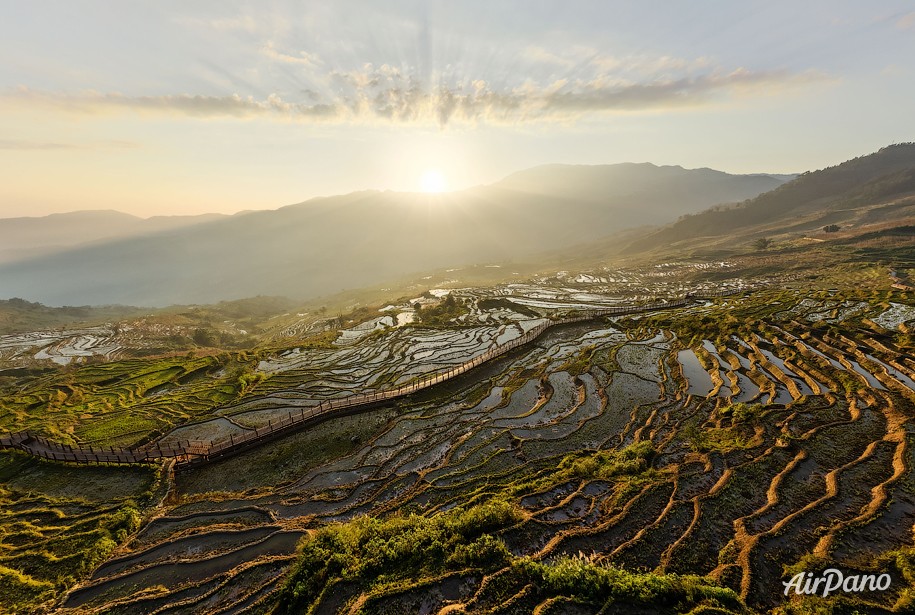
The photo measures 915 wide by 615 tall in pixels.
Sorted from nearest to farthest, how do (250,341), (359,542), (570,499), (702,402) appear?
(359,542) < (570,499) < (702,402) < (250,341)

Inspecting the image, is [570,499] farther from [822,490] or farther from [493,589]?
[822,490]

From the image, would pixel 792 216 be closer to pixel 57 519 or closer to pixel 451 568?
pixel 451 568

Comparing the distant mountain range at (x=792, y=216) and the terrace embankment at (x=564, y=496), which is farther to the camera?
the distant mountain range at (x=792, y=216)

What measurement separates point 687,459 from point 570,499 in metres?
8.87

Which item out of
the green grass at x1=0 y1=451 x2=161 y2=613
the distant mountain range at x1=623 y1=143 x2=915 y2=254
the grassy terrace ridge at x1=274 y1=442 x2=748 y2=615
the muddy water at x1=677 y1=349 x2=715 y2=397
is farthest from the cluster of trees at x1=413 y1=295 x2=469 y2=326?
the distant mountain range at x1=623 y1=143 x2=915 y2=254

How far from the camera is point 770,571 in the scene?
1469 cm

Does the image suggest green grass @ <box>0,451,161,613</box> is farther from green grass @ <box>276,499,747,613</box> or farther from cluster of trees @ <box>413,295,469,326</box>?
cluster of trees @ <box>413,295,469,326</box>

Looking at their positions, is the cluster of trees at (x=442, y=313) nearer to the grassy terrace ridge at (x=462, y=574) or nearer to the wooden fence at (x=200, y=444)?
the wooden fence at (x=200, y=444)

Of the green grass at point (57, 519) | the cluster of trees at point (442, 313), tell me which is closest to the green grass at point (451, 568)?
the green grass at point (57, 519)

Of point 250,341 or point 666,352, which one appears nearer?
point 666,352

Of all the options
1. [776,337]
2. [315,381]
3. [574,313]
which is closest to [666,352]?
[776,337]

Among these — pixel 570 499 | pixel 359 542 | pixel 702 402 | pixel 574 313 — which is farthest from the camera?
pixel 574 313

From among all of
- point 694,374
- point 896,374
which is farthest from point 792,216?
point 694,374

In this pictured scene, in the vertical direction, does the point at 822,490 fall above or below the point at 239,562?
above
